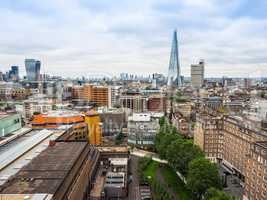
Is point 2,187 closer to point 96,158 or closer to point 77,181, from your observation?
point 77,181

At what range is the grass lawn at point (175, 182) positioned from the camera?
78.3 ft

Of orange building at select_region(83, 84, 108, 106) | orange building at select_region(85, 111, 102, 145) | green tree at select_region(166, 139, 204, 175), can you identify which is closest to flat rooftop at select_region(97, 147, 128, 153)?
orange building at select_region(85, 111, 102, 145)

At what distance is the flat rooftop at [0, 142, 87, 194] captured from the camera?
48.6 feet

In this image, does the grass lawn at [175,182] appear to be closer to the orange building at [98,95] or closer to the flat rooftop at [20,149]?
the flat rooftop at [20,149]

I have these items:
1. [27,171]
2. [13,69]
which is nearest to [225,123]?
[27,171]

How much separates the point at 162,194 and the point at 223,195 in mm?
6012

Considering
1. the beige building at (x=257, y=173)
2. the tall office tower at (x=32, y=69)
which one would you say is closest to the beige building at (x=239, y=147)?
the beige building at (x=257, y=173)

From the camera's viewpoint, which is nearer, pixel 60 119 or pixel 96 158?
pixel 96 158

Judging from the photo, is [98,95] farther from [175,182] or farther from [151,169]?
[175,182]

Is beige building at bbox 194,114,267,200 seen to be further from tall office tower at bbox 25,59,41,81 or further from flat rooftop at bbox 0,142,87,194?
tall office tower at bbox 25,59,41,81

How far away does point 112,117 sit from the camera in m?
50.2

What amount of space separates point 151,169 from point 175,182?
170 inches

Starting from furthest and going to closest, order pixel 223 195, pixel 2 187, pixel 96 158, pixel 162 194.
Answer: pixel 96 158
pixel 162 194
pixel 223 195
pixel 2 187

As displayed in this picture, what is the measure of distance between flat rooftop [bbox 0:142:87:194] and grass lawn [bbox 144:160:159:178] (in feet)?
27.8
